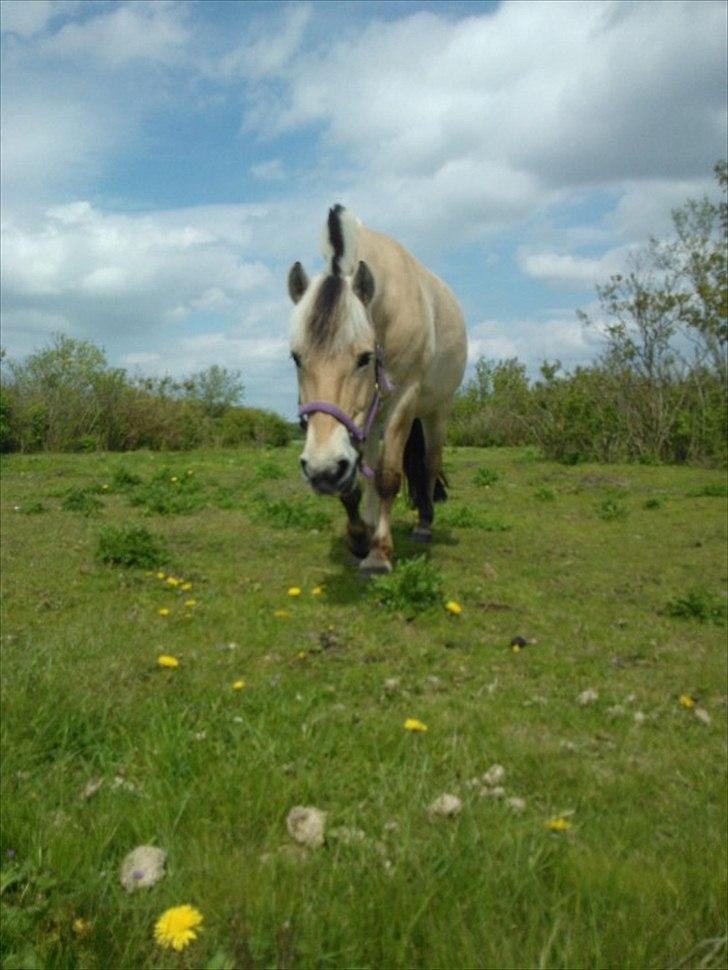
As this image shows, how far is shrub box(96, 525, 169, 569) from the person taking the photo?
252 inches

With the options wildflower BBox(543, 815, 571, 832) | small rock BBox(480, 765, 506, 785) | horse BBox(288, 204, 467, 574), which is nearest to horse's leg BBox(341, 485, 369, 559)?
horse BBox(288, 204, 467, 574)

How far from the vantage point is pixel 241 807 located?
2469 mm

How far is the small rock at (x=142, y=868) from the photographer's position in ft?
6.56

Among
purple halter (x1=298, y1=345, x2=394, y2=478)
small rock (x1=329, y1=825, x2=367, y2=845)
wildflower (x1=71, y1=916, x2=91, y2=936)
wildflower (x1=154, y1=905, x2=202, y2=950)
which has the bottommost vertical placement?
small rock (x1=329, y1=825, x2=367, y2=845)

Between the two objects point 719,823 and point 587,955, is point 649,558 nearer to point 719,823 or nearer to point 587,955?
point 719,823

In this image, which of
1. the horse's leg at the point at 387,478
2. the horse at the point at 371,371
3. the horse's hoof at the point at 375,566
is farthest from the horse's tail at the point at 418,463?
the horse's hoof at the point at 375,566

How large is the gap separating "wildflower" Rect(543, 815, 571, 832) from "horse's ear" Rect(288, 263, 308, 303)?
13.4 ft

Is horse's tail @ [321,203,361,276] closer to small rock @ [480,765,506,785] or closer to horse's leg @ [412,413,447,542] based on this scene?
horse's leg @ [412,413,447,542]

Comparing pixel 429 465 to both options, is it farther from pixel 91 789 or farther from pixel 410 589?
pixel 91 789

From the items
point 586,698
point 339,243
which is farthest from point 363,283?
point 586,698

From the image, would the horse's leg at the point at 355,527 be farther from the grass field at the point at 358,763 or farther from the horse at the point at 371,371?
the grass field at the point at 358,763

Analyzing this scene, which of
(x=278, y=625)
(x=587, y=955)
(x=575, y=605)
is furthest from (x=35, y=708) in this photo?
(x=575, y=605)

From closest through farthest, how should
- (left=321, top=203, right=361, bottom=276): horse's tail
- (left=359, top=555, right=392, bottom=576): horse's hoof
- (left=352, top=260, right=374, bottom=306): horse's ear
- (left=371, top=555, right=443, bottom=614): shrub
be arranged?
(left=371, top=555, right=443, bottom=614): shrub, (left=352, top=260, right=374, bottom=306): horse's ear, (left=321, top=203, right=361, bottom=276): horse's tail, (left=359, top=555, right=392, bottom=576): horse's hoof

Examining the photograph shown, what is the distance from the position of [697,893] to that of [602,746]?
1.30 metres
